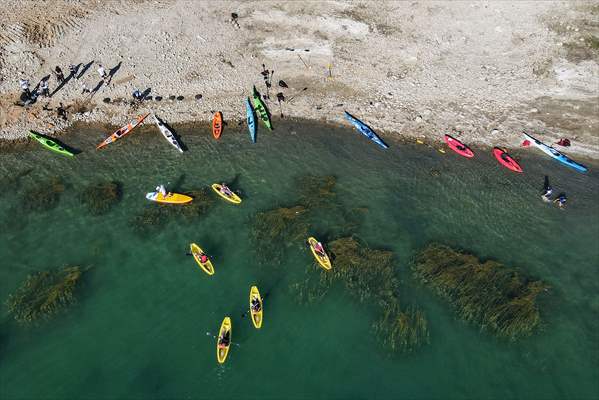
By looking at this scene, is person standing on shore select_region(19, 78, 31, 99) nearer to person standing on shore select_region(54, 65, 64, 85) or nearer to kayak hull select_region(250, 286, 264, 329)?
person standing on shore select_region(54, 65, 64, 85)

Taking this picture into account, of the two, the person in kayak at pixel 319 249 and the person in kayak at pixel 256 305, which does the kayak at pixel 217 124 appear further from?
the person in kayak at pixel 256 305

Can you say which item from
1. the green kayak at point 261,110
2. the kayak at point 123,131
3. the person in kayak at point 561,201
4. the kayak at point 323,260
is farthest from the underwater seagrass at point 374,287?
the kayak at point 123,131

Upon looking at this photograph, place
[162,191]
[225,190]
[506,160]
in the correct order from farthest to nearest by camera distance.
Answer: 1. [506,160]
2. [225,190]
3. [162,191]

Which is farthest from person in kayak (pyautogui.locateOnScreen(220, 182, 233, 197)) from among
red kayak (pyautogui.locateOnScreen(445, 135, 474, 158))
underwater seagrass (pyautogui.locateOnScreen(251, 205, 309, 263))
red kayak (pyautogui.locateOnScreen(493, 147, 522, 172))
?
red kayak (pyautogui.locateOnScreen(493, 147, 522, 172))

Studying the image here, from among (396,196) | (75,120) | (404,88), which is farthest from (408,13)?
(75,120)

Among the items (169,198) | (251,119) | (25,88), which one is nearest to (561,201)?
(251,119)

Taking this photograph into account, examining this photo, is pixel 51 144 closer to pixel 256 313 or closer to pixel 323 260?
Answer: pixel 256 313

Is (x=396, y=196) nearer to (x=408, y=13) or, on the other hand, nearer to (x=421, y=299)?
(x=421, y=299)
